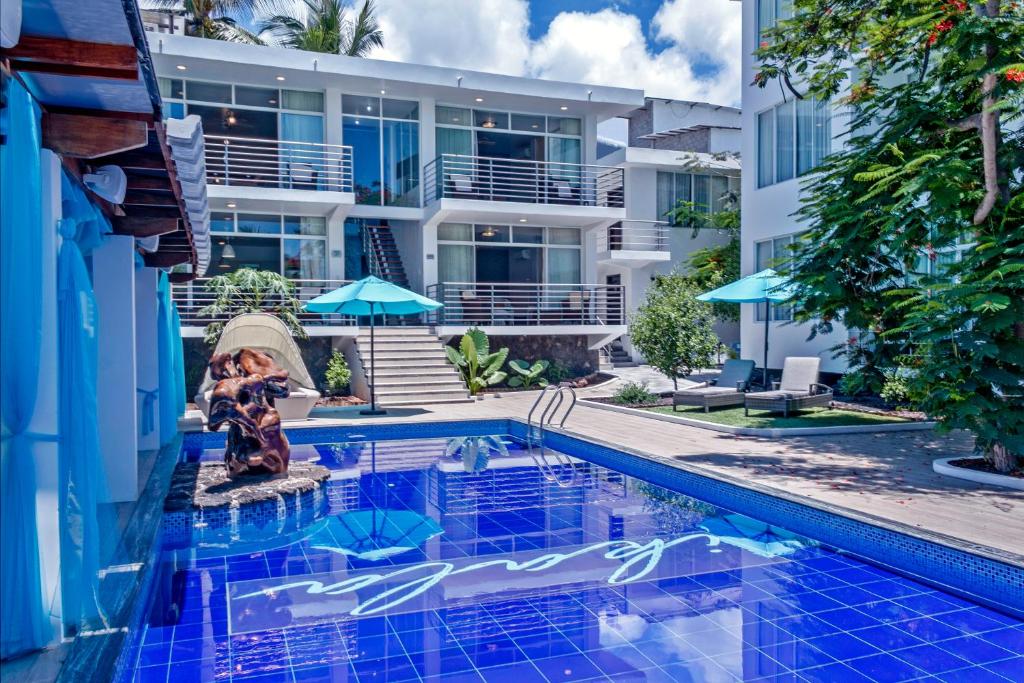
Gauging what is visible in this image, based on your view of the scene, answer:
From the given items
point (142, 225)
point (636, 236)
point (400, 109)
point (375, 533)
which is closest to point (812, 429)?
point (375, 533)

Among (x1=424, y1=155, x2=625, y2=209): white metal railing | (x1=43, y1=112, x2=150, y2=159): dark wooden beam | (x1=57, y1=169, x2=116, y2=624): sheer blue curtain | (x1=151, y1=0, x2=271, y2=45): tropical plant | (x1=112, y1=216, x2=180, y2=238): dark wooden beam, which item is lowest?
(x1=57, y1=169, x2=116, y2=624): sheer blue curtain

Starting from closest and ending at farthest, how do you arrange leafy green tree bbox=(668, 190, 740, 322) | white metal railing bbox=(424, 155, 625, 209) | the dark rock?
Answer: the dark rock < white metal railing bbox=(424, 155, 625, 209) < leafy green tree bbox=(668, 190, 740, 322)

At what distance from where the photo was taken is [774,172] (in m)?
17.3

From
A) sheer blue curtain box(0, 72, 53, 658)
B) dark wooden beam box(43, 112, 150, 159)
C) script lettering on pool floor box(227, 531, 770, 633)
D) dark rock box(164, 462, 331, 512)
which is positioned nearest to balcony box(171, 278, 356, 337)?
dark rock box(164, 462, 331, 512)

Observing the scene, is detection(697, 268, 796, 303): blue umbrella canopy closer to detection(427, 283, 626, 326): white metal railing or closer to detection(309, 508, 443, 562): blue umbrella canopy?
detection(427, 283, 626, 326): white metal railing

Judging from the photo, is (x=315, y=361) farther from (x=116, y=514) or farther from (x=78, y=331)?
(x=78, y=331)

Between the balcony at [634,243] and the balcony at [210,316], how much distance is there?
8786 millimetres

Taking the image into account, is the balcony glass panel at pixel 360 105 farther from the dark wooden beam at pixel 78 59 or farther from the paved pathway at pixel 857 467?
the dark wooden beam at pixel 78 59

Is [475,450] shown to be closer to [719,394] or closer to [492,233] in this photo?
[719,394]

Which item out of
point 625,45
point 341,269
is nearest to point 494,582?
point 341,269

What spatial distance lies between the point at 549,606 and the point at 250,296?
44.4ft

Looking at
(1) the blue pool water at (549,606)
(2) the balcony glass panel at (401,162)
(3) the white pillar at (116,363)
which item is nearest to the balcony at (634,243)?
(2) the balcony glass panel at (401,162)

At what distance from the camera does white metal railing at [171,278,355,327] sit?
17.0 metres

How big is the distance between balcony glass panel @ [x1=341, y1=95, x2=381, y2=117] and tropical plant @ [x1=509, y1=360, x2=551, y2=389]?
7.21m
